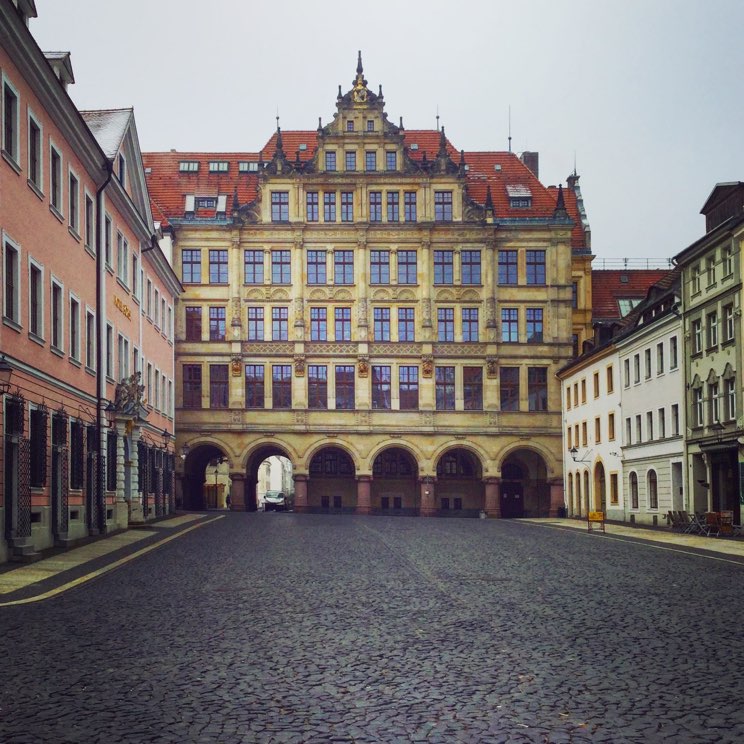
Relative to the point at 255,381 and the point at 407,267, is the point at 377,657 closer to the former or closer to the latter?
the point at 255,381

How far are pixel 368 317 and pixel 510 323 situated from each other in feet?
27.8

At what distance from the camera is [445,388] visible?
6712 centimetres

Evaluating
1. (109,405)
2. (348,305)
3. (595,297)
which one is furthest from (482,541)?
(595,297)

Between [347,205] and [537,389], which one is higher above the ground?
[347,205]

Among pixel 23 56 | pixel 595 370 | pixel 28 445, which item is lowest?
pixel 28 445

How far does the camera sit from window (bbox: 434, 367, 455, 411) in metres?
67.1

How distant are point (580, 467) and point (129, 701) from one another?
5596cm

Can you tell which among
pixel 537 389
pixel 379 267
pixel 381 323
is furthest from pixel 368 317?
pixel 537 389

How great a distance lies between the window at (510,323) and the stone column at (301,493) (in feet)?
48.2

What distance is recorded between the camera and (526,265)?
2685 inches

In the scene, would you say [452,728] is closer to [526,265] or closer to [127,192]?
[127,192]

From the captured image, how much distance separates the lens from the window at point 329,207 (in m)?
67.6

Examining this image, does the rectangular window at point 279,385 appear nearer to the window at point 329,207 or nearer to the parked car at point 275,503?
the window at point 329,207

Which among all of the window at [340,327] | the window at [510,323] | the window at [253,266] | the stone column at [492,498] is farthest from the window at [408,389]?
the window at [253,266]
